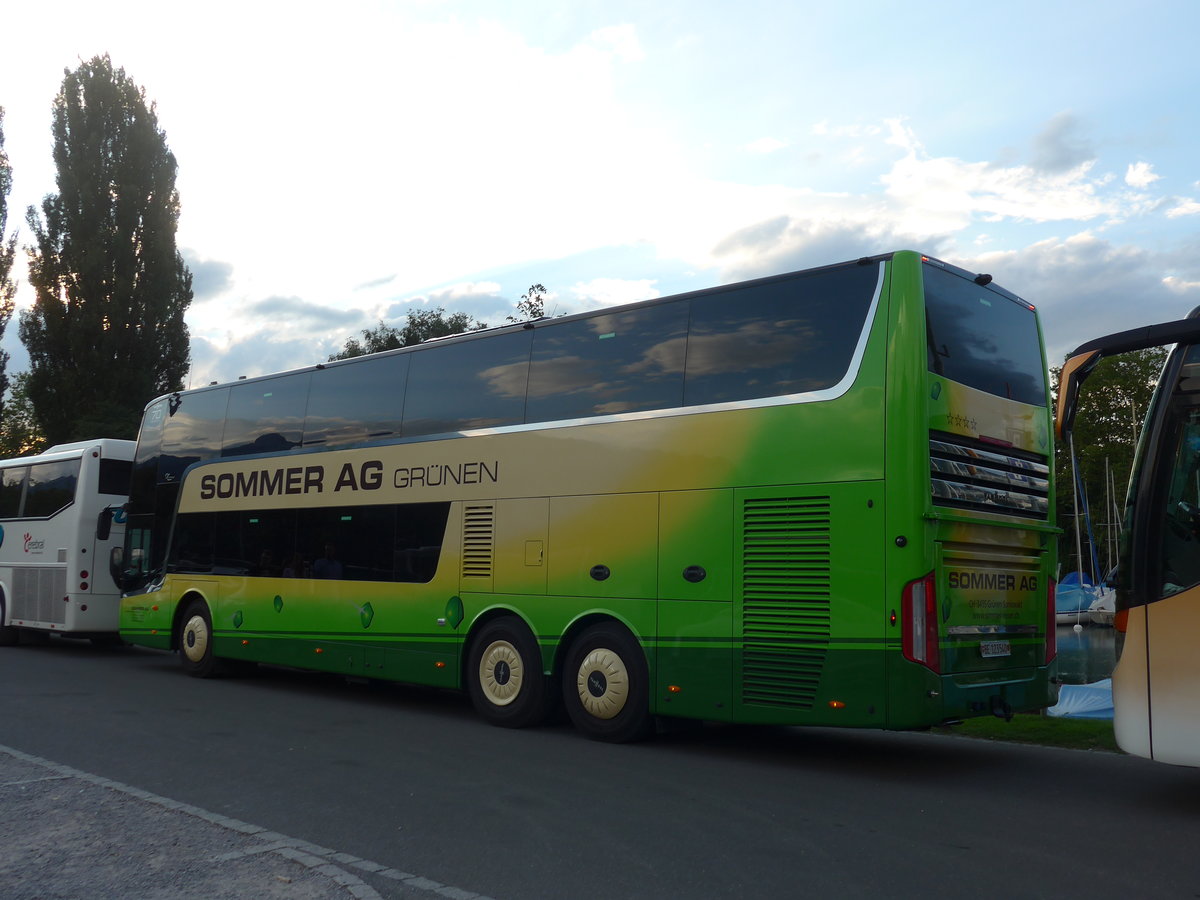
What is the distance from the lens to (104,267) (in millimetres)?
36719

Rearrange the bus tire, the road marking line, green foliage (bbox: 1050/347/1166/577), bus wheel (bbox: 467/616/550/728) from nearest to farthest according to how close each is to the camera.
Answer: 1. the road marking line
2. bus wheel (bbox: 467/616/550/728)
3. the bus tire
4. green foliage (bbox: 1050/347/1166/577)

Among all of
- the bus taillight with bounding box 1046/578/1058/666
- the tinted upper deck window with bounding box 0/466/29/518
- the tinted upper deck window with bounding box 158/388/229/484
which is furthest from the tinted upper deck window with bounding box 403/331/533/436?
the tinted upper deck window with bounding box 0/466/29/518

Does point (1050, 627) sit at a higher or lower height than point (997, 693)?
higher

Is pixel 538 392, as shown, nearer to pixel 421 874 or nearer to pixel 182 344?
pixel 421 874

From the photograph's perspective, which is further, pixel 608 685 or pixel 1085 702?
pixel 1085 702

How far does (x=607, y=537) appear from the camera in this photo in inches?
432

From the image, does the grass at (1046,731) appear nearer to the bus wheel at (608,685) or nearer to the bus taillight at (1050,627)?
the bus taillight at (1050,627)

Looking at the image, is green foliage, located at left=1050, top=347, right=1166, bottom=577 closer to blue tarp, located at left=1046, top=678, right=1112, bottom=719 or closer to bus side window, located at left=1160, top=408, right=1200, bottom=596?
blue tarp, located at left=1046, top=678, right=1112, bottom=719

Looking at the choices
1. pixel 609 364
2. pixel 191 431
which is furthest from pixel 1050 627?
pixel 191 431

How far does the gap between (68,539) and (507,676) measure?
1180cm

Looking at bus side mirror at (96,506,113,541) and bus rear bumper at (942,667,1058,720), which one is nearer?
bus rear bumper at (942,667,1058,720)

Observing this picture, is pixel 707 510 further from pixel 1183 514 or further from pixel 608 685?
pixel 1183 514

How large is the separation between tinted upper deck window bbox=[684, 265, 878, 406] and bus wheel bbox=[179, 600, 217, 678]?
9.24 metres

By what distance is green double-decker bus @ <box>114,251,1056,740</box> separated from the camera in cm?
896
